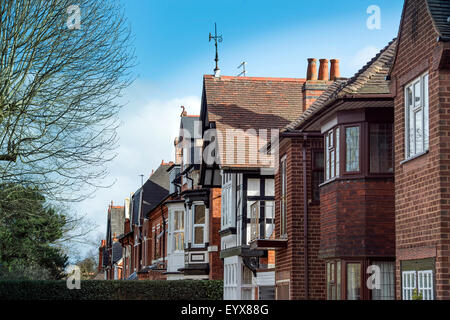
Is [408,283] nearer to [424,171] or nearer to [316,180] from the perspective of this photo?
[424,171]

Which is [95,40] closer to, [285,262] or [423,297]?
[285,262]

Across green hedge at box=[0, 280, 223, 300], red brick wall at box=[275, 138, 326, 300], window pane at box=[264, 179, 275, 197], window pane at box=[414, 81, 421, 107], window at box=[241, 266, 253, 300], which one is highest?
window pane at box=[414, 81, 421, 107]

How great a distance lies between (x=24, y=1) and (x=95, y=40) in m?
2.14

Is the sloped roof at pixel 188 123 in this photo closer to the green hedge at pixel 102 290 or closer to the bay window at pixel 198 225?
the bay window at pixel 198 225

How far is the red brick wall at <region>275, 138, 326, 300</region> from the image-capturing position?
23.0 metres

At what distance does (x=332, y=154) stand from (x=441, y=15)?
613 centimetres

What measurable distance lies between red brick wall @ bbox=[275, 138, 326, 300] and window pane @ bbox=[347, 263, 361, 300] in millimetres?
3891

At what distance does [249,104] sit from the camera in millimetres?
31453

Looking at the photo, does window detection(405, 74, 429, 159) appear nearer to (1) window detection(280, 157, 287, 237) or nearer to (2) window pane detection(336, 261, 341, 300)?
(2) window pane detection(336, 261, 341, 300)

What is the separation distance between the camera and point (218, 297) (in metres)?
36.1

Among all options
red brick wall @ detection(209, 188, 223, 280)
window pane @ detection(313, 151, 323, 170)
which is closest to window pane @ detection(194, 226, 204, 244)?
red brick wall @ detection(209, 188, 223, 280)

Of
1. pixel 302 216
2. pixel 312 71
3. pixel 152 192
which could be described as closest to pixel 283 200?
pixel 302 216

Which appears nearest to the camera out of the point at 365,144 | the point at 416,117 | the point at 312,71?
the point at 416,117
